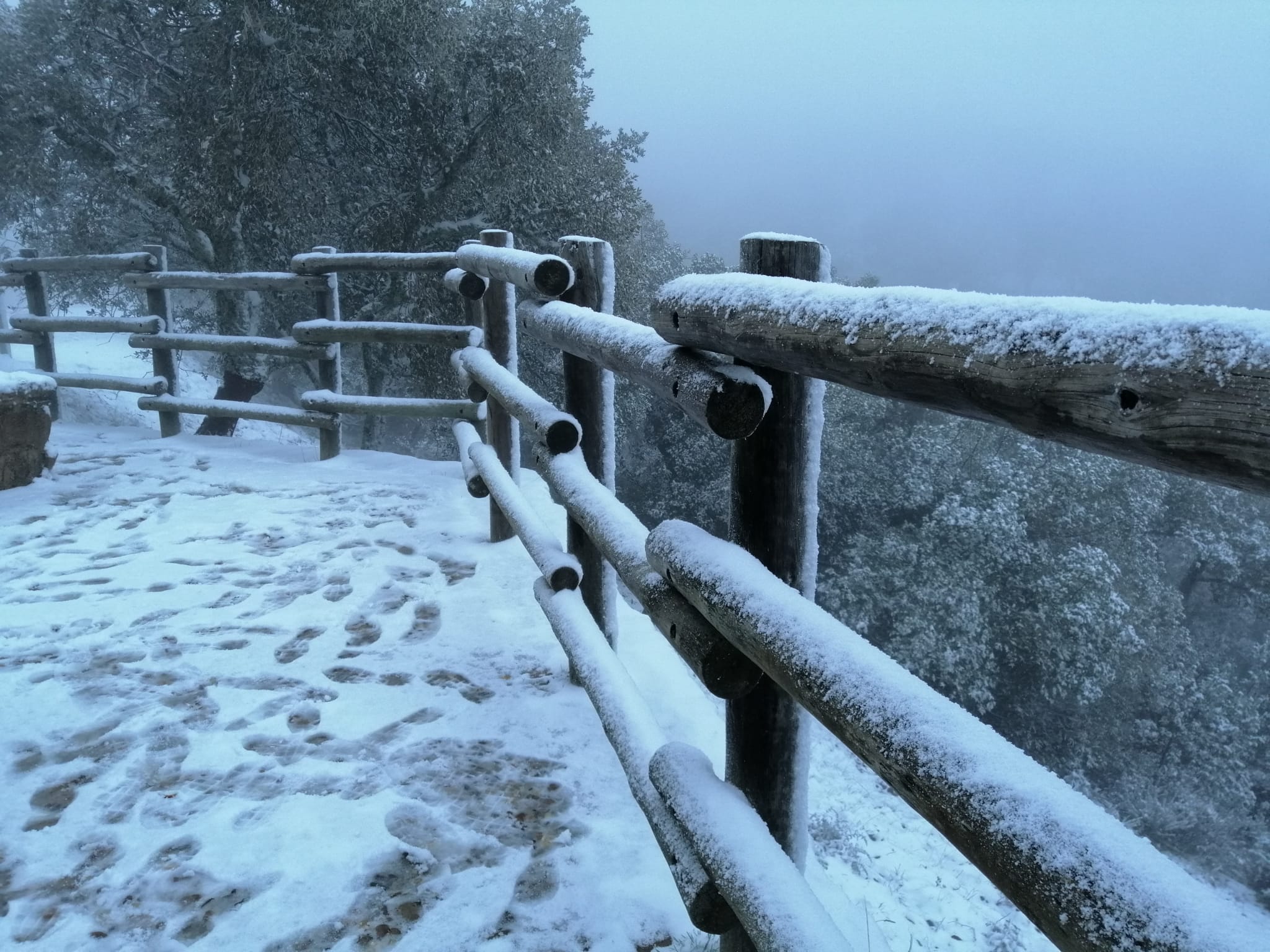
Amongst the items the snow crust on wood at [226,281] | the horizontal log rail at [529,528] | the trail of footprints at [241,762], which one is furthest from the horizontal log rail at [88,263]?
the horizontal log rail at [529,528]

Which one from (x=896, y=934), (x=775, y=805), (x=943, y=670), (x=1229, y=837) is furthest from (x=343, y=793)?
(x=1229, y=837)

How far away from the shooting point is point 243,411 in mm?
7223

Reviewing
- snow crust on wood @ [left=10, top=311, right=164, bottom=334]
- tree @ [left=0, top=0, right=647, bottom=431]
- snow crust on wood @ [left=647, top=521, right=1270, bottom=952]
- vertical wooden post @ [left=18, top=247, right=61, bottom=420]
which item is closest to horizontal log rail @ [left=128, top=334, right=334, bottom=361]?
snow crust on wood @ [left=10, top=311, right=164, bottom=334]

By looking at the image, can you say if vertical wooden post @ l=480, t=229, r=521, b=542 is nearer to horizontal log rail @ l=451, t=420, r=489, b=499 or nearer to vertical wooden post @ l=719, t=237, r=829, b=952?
horizontal log rail @ l=451, t=420, r=489, b=499

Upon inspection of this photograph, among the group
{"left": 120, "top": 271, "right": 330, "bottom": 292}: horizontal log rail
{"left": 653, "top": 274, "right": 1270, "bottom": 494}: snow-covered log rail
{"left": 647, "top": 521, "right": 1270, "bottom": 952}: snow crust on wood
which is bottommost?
{"left": 647, "top": 521, "right": 1270, "bottom": 952}: snow crust on wood

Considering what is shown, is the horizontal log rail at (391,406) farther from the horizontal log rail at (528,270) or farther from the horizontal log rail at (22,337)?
the horizontal log rail at (22,337)

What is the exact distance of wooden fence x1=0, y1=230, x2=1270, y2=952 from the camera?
2.82 feet

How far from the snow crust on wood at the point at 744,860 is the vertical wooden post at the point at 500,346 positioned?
303 centimetres

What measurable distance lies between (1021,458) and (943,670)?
732 cm

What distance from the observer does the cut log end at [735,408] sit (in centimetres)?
171

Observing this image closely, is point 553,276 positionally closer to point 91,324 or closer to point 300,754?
point 300,754

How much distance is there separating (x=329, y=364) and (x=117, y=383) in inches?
103

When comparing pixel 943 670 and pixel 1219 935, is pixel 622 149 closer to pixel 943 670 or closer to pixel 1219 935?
pixel 943 670

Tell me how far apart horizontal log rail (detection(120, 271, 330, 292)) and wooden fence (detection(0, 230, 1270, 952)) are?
341 cm
